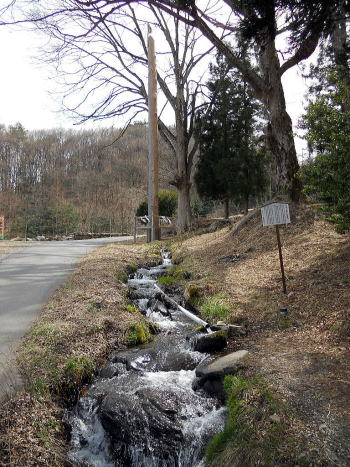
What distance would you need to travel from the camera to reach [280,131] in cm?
1112

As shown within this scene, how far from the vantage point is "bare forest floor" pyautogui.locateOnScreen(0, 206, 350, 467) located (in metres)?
3.20

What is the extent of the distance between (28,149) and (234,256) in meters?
46.6

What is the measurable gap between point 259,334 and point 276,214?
7.58 feet

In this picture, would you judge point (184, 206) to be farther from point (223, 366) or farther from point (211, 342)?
point (223, 366)

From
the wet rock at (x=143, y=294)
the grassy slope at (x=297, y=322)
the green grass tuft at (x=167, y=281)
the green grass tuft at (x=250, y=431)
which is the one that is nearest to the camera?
the green grass tuft at (x=250, y=431)

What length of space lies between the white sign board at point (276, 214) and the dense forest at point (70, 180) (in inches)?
816

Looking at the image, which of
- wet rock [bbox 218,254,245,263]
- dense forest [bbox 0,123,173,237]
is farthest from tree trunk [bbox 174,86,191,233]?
wet rock [bbox 218,254,245,263]

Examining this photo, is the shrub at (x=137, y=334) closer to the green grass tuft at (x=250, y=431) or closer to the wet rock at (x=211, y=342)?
the wet rock at (x=211, y=342)

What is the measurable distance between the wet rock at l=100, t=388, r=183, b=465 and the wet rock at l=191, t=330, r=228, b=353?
131 cm

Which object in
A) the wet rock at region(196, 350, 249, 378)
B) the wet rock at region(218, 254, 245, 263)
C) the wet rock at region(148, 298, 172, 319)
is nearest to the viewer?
the wet rock at region(196, 350, 249, 378)

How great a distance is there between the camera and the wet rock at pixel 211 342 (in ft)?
17.7

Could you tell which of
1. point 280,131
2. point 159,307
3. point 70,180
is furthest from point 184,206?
point 70,180

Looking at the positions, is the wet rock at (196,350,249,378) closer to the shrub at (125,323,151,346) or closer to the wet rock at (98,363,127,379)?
the wet rock at (98,363,127,379)

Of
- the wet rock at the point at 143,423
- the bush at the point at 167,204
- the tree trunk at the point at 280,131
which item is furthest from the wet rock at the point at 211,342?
the bush at the point at 167,204
